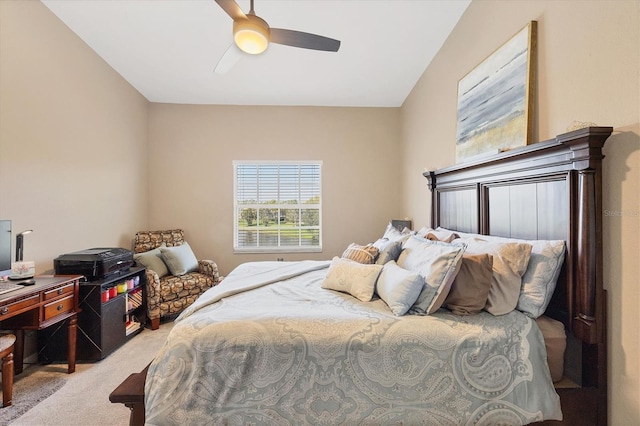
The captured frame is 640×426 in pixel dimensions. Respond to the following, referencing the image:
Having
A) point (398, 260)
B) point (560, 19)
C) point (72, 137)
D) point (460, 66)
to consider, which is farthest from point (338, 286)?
point (72, 137)

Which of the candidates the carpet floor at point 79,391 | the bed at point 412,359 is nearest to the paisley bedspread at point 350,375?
the bed at point 412,359

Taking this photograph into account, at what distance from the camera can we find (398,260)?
6.70 ft

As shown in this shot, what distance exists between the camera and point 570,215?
4.52ft

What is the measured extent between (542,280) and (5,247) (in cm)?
346

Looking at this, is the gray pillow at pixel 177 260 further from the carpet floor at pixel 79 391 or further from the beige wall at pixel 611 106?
the beige wall at pixel 611 106

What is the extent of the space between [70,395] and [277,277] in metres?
1.67

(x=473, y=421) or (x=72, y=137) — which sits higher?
(x=72, y=137)

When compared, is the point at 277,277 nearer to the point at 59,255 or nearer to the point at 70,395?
the point at 70,395

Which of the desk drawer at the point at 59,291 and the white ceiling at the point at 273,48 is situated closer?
the desk drawer at the point at 59,291

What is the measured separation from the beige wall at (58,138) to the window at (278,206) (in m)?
1.53

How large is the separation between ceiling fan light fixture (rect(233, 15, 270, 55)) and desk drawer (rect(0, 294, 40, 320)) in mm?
2211

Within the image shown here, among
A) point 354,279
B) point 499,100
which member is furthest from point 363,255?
point 499,100

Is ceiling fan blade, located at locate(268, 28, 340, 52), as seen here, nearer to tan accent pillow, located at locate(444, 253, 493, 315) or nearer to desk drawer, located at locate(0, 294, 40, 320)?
tan accent pillow, located at locate(444, 253, 493, 315)

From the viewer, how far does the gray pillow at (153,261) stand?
331cm
